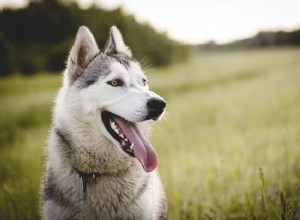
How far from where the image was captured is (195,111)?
1164 cm

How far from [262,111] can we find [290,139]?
424 cm

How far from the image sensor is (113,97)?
312 centimetres

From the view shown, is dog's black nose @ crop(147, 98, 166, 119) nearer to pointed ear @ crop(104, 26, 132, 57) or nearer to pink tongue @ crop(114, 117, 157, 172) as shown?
pink tongue @ crop(114, 117, 157, 172)

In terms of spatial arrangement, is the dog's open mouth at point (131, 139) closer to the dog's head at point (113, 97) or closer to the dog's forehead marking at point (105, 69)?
the dog's head at point (113, 97)

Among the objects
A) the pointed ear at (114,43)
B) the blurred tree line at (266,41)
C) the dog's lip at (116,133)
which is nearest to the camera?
the dog's lip at (116,133)

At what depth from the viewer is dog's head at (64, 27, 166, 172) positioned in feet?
9.56

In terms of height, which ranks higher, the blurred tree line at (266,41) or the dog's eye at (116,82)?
the dog's eye at (116,82)

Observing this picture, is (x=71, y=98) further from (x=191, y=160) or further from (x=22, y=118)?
(x=22, y=118)

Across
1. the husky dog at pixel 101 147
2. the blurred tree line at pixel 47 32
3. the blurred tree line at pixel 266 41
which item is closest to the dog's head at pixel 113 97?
the husky dog at pixel 101 147

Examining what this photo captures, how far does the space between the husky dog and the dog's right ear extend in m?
0.01

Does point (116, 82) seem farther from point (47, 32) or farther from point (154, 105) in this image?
point (47, 32)

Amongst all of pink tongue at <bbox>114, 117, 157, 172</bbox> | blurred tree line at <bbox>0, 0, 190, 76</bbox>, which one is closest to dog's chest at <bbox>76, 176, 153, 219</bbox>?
pink tongue at <bbox>114, 117, 157, 172</bbox>

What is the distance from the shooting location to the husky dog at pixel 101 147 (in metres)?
2.87

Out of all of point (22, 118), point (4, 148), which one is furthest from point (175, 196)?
point (22, 118)
